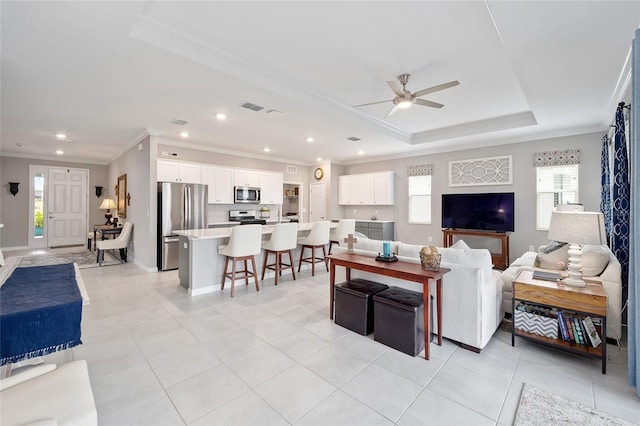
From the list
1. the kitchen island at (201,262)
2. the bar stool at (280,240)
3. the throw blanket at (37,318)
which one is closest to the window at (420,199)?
the bar stool at (280,240)

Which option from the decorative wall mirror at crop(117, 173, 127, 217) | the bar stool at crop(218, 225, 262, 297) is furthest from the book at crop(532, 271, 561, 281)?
the decorative wall mirror at crop(117, 173, 127, 217)

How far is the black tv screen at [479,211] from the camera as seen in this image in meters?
→ 5.73

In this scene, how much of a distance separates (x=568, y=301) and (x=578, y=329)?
26cm

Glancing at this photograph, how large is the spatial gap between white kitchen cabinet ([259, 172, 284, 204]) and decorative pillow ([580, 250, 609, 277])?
6405 millimetres

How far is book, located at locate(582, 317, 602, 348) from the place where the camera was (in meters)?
2.30

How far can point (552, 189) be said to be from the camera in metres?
5.41

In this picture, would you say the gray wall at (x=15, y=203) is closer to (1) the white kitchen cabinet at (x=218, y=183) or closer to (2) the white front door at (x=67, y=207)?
(2) the white front door at (x=67, y=207)

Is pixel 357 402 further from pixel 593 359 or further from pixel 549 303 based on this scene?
pixel 593 359

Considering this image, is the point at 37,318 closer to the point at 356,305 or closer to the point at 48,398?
the point at 48,398

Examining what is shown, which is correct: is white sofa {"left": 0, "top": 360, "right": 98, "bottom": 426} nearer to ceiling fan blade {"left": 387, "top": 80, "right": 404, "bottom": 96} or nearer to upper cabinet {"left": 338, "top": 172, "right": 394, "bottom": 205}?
ceiling fan blade {"left": 387, "top": 80, "right": 404, "bottom": 96}

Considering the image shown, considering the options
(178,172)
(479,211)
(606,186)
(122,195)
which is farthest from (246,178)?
(606,186)

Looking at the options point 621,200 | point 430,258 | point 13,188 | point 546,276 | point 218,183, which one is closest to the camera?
point 430,258

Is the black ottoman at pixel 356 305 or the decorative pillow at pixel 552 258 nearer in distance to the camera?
the black ottoman at pixel 356 305

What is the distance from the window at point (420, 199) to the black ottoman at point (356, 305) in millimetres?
4594
